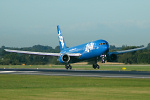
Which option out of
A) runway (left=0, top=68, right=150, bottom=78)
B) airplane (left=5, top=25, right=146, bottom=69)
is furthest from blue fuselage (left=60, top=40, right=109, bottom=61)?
runway (left=0, top=68, right=150, bottom=78)

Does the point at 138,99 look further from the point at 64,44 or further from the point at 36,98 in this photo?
the point at 64,44

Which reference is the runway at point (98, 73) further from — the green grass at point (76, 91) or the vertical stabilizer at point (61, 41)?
the vertical stabilizer at point (61, 41)

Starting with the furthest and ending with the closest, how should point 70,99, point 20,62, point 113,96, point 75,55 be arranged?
point 20,62 → point 75,55 → point 113,96 → point 70,99

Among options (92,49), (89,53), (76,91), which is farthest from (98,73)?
(76,91)

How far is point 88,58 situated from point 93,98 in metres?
52.5

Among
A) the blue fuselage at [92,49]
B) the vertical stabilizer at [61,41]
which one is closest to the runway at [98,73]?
the blue fuselage at [92,49]

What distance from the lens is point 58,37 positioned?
9475 centimetres

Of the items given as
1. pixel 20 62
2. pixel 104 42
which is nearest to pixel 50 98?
pixel 104 42

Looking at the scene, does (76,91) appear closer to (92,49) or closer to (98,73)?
(98,73)

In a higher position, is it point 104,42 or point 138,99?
point 104,42

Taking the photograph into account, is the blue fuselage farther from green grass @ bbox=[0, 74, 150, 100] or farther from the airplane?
green grass @ bbox=[0, 74, 150, 100]

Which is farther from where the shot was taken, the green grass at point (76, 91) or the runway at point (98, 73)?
the runway at point (98, 73)

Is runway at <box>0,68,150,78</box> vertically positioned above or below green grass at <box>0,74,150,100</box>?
above

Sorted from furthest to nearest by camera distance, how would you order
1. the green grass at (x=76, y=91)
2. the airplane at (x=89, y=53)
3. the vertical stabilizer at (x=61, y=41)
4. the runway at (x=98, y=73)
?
the vertical stabilizer at (x=61, y=41)
the airplane at (x=89, y=53)
the runway at (x=98, y=73)
the green grass at (x=76, y=91)
